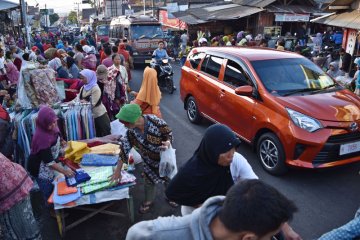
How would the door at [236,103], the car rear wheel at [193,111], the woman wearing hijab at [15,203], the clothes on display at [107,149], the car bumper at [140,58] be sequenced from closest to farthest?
the woman wearing hijab at [15,203]
the clothes on display at [107,149]
the door at [236,103]
the car rear wheel at [193,111]
the car bumper at [140,58]

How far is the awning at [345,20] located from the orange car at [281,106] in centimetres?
510

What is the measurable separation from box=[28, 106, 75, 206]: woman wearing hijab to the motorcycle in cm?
733

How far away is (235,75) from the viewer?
589 centimetres

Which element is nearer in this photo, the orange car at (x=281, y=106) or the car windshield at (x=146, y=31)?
the orange car at (x=281, y=106)

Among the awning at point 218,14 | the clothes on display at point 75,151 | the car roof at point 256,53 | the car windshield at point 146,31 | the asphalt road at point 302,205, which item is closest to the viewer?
the asphalt road at point 302,205

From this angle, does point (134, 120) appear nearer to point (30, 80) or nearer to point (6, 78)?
point (30, 80)

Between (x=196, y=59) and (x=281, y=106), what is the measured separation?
121 inches

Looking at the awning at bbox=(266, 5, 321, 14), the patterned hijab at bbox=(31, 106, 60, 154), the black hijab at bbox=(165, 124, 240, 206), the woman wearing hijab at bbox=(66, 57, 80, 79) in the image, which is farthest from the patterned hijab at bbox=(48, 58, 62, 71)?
the awning at bbox=(266, 5, 321, 14)

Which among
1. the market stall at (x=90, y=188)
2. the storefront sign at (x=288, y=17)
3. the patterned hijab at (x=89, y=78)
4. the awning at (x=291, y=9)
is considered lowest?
the market stall at (x=90, y=188)

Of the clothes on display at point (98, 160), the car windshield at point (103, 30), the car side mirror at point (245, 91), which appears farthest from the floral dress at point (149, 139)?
the car windshield at point (103, 30)

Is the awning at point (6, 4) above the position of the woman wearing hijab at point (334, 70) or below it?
above

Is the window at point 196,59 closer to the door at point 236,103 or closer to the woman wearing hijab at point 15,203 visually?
the door at point 236,103

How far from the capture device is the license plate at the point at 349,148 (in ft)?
14.8

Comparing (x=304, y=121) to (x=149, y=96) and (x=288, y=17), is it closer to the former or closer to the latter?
(x=149, y=96)
